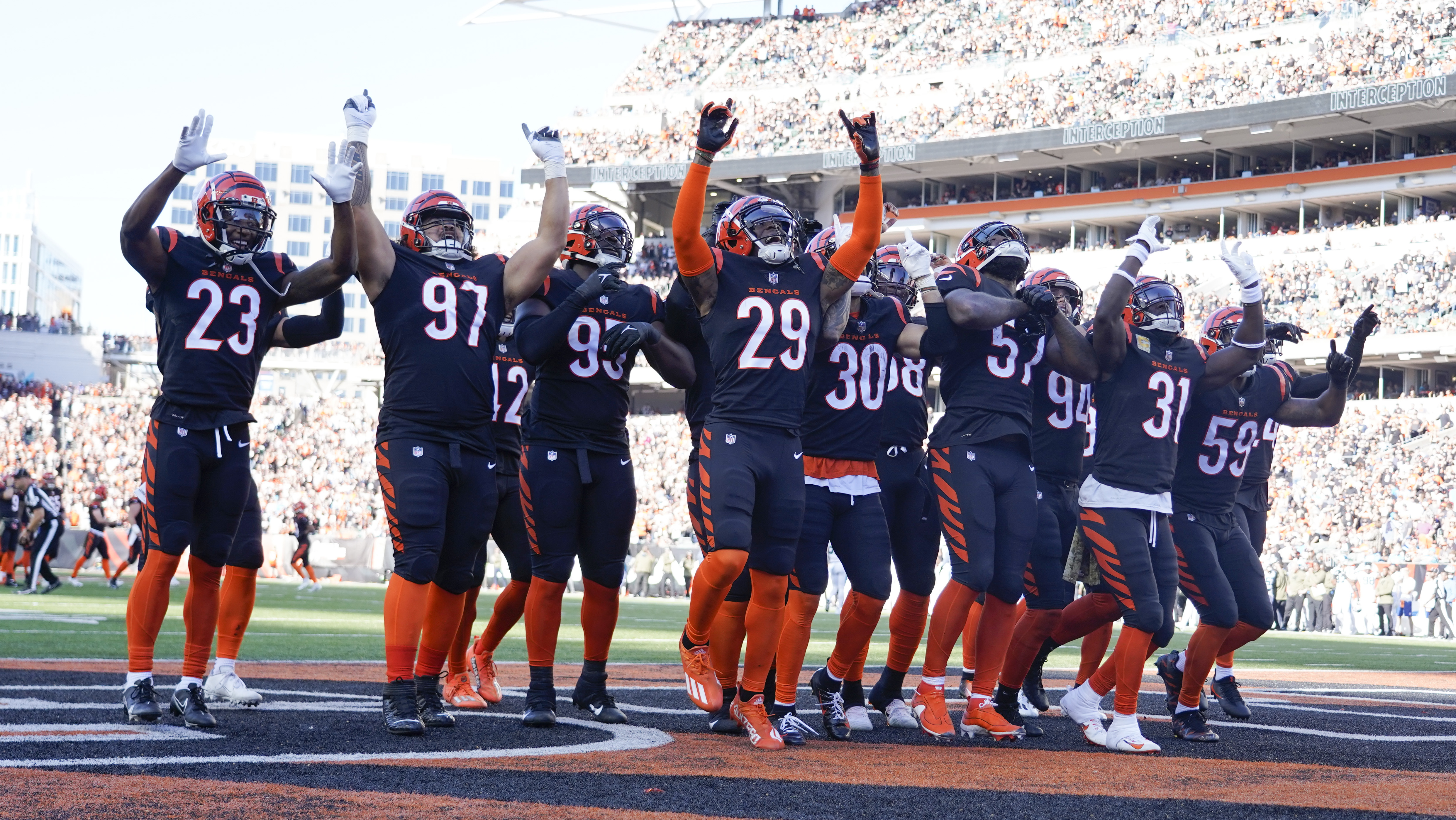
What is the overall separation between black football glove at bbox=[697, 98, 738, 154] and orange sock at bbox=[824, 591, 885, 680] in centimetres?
221

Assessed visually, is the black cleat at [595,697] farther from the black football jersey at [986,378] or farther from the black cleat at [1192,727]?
the black cleat at [1192,727]

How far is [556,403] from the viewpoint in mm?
6500

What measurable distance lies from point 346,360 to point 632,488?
154 feet

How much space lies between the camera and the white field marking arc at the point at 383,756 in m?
4.44

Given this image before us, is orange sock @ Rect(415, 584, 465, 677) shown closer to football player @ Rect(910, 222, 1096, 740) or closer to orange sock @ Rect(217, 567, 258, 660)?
orange sock @ Rect(217, 567, 258, 660)

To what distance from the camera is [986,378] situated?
21.6ft

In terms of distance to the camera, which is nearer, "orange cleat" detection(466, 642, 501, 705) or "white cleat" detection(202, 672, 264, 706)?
"white cleat" detection(202, 672, 264, 706)

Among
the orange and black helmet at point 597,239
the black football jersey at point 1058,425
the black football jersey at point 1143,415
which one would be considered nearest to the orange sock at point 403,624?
the orange and black helmet at point 597,239

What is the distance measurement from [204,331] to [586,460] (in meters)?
1.76

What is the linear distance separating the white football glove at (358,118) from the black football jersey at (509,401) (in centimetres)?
157

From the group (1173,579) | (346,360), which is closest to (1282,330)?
(1173,579)

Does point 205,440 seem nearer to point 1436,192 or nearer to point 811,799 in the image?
point 811,799

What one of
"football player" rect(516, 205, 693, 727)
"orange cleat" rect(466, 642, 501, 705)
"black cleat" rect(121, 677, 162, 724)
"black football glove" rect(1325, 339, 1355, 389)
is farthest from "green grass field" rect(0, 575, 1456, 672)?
"black football glove" rect(1325, 339, 1355, 389)

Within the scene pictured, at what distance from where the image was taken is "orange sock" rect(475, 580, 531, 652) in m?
7.34
